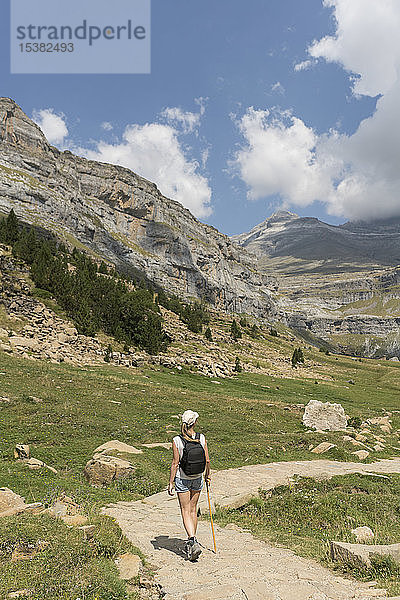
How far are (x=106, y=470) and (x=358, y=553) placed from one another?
9.10 meters

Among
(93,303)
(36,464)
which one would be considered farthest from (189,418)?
(93,303)

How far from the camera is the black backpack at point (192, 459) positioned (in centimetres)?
813

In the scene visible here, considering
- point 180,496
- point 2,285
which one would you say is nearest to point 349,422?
point 180,496

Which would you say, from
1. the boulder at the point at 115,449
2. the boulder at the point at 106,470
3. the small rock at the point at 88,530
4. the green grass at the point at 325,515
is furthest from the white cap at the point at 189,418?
the boulder at the point at 115,449

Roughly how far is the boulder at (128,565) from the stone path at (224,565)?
415 millimetres

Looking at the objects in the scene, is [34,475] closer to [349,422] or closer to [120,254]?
[349,422]

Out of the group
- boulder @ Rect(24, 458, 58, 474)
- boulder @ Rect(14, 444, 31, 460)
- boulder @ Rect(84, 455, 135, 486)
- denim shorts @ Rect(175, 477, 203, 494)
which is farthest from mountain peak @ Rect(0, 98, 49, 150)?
denim shorts @ Rect(175, 477, 203, 494)

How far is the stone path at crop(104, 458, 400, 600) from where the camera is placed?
5781 mm

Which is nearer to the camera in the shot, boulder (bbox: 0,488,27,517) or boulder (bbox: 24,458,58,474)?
boulder (bbox: 0,488,27,517)

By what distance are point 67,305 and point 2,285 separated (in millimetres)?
8748

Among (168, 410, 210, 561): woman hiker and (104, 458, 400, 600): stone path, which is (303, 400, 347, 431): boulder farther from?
(168, 410, 210, 561): woman hiker

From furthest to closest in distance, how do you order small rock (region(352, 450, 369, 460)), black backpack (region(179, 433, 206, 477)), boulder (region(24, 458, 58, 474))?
small rock (region(352, 450, 369, 460)) < boulder (region(24, 458, 58, 474)) < black backpack (region(179, 433, 206, 477))

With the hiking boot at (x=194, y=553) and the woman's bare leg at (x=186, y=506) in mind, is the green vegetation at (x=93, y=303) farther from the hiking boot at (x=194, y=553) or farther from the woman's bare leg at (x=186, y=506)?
the hiking boot at (x=194, y=553)

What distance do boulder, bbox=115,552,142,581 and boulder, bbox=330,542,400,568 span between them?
408 centimetres
